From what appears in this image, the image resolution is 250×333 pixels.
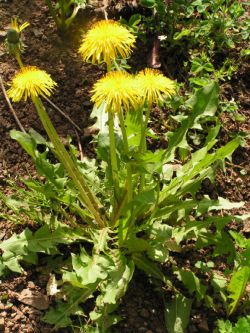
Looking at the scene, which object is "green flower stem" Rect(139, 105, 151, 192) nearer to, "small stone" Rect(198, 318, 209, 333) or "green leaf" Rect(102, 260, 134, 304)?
"green leaf" Rect(102, 260, 134, 304)

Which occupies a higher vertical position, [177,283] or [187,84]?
[187,84]

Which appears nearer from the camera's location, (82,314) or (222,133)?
(82,314)

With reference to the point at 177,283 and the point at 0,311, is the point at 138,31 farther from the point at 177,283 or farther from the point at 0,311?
the point at 0,311

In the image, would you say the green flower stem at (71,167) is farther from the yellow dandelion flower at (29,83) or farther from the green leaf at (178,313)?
the green leaf at (178,313)

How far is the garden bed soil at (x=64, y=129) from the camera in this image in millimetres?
2465

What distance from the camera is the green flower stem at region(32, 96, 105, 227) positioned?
211cm

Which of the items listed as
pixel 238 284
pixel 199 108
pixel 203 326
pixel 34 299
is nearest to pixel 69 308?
pixel 34 299

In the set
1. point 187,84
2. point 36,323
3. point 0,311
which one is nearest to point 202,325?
point 36,323

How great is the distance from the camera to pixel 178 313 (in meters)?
2.44

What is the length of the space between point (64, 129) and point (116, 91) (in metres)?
1.24

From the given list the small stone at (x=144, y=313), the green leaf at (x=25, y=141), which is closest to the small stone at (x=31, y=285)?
the small stone at (x=144, y=313)

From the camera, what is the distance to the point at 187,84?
3.40m

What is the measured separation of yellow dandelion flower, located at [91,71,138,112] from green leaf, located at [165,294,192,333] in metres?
1.09

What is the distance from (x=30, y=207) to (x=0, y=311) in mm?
565
